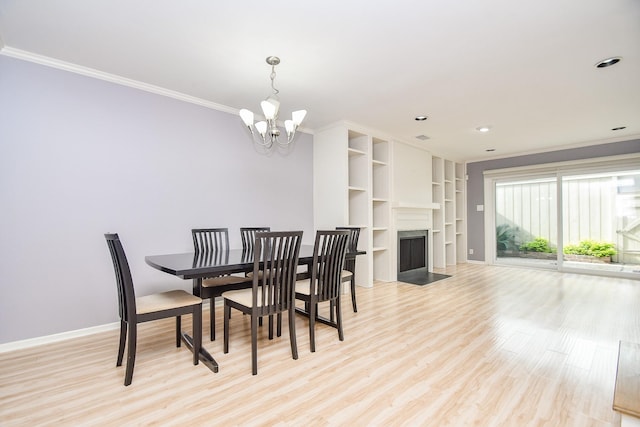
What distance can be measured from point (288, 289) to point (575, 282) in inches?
204

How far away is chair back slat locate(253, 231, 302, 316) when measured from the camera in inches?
79.3

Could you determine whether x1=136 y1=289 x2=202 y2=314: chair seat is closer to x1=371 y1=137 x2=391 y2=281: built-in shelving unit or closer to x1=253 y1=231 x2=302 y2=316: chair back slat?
x1=253 y1=231 x2=302 y2=316: chair back slat

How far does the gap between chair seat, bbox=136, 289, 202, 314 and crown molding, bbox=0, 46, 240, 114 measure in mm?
2191

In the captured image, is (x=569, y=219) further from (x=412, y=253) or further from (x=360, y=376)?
(x=360, y=376)

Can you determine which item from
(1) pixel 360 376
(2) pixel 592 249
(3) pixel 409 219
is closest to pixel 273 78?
(1) pixel 360 376

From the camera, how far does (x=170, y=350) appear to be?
2.36 meters

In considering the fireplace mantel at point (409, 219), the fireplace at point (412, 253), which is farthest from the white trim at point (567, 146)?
the fireplace at point (412, 253)

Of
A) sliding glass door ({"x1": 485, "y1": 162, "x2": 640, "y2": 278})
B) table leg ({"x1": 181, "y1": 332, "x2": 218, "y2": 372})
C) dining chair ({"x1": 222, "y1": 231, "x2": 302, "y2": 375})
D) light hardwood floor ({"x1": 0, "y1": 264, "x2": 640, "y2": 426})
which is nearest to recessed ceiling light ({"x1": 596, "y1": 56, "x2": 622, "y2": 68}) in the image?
light hardwood floor ({"x1": 0, "y1": 264, "x2": 640, "y2": 426})

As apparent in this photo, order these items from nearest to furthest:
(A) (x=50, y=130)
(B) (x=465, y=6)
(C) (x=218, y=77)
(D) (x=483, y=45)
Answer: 1. (B) (x=465, y=6)
2. (D) (x=483, y=45)
3. (A) (x=50, y=130)
4. (C) (x=218, y=77)

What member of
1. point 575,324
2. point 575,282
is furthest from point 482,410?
point 575,282

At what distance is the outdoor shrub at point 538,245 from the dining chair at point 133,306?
6652mm

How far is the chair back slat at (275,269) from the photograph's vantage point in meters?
2.01

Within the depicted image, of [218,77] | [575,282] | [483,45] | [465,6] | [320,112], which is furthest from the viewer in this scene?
[575,282]

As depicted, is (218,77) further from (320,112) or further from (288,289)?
(288,289)
